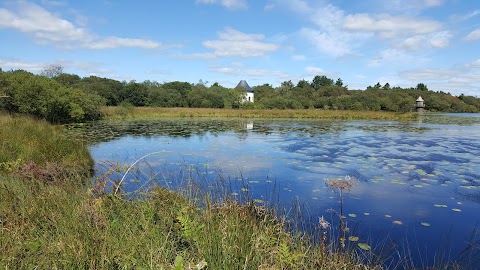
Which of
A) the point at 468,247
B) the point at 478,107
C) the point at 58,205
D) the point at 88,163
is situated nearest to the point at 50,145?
the point at 88,163

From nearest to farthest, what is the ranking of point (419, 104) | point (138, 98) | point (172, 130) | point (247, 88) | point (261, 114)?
point (172, 130)
point (261, 114)
point (138, 98)
point (419, 104)
point (247, 88)

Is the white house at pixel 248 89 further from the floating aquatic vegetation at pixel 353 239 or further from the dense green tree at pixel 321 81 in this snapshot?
the floating aquatic vegetation at pixel 353 239

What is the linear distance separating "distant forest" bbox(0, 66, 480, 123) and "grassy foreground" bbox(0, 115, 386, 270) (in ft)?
7.91

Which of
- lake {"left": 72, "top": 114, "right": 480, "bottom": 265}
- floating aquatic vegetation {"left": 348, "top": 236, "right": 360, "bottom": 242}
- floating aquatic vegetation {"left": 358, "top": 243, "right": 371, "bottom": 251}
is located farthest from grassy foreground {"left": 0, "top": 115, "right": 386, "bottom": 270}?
lake {"left": 72, "top": 114, "right": 480, "bottom": 265}

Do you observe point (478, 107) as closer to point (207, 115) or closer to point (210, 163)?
point (207, 115)

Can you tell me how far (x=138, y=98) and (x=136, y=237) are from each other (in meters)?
56.5

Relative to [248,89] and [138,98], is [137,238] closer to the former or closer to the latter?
[138,98]

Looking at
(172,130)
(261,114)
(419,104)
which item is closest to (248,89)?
(419,104)

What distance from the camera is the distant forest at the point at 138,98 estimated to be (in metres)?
23.9

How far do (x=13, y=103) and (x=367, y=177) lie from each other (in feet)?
78.1

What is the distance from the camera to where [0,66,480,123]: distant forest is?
23.9 meters

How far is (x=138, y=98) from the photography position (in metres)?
56.8

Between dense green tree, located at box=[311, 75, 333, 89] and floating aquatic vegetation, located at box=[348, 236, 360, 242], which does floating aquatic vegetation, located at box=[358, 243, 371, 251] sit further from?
dense green tree, located at box=[311, 75, 333, 89]

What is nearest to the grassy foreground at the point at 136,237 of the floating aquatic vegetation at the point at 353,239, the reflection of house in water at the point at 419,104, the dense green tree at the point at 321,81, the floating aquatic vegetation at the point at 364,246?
the floating aquatic vegetation at the point at 364,246
